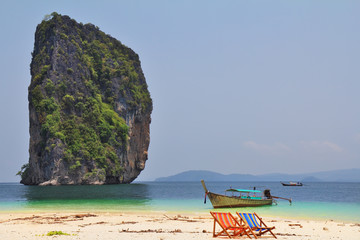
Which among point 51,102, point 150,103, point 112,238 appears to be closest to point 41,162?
point 51,102

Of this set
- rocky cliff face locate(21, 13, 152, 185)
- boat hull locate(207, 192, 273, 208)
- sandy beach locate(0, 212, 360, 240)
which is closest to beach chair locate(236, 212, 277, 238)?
sandy beach locate(0, 212, 360, 240)

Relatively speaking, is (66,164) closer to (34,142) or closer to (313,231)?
(34,142)

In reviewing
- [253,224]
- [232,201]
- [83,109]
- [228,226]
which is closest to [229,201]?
[232,201]

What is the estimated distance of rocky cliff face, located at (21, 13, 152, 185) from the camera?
6925cm

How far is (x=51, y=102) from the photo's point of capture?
231ft

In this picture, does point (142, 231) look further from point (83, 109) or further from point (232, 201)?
point (83, 109)

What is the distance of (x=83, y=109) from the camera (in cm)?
7606

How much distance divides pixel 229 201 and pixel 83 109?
2189 inches

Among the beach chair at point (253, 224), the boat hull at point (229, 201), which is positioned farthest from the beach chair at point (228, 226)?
the boat hull at point (229, 201)

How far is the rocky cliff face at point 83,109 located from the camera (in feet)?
227

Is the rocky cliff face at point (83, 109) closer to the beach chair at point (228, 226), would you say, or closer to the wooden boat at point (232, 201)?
the wooden boat at point (232, 201)

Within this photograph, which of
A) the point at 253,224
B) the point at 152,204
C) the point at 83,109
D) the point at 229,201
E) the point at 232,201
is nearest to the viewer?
the point at 253,224

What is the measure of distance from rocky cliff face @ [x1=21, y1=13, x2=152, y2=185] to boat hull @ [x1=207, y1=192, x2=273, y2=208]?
1856 inches

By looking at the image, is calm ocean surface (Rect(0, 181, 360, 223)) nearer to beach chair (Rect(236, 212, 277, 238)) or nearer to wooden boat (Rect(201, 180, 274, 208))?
wooden boat (Rect(201, 180, 274, 208))
